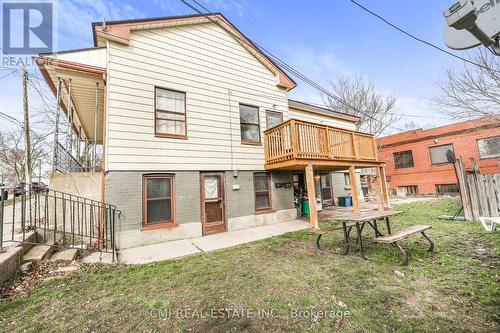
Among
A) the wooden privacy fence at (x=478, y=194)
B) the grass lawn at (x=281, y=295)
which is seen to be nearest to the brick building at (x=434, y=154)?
the wooden privacy fence at (x=478, y=194)

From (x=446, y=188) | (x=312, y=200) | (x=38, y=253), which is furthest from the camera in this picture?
(x=446, y=188)

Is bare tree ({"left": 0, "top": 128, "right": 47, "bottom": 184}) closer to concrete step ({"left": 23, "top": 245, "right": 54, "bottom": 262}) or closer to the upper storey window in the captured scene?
the upper storey window

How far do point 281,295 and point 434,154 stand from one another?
71.3ft

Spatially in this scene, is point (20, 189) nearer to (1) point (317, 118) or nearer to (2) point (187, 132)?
(2) point (187, 132)

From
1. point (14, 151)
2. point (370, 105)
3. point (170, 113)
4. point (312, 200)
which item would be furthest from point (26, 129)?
point (370, 105)

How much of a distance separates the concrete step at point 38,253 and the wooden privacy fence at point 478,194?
39.7ft

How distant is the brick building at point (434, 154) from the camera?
16.0 m

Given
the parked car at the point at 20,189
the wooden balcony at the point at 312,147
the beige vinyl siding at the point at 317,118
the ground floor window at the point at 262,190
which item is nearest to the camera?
the parked car at the point at 20,189

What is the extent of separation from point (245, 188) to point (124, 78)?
5.36 metres

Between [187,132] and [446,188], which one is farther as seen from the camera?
[446,188]

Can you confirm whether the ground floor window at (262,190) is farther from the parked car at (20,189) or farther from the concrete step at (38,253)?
the parked car at (20,189)

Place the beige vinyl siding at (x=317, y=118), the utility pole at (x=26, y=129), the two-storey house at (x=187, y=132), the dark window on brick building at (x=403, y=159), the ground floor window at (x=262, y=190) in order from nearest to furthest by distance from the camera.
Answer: the two-storey house at (x=187, y=132) < the ground floor window at (x=262, y=190) < the utility pole at (x=26, y=129) < the beige vinyl siding at (x=317, y=118) < the dark window on brick building at (x=403, y=159)

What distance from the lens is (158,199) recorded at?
6.65 m

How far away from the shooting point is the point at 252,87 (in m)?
9.40
